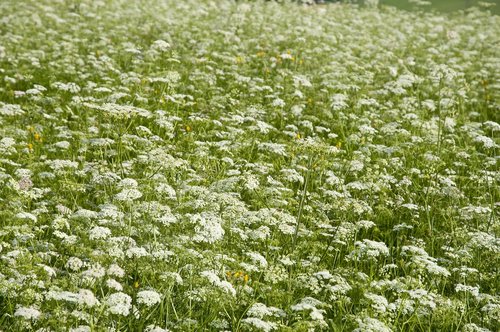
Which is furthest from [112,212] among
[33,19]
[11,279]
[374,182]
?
[33,19]

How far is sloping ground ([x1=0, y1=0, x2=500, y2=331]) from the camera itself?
15.4 feet

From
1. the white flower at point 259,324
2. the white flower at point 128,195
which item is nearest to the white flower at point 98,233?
the white flower at point 128,195

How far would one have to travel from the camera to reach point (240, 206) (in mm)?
5566

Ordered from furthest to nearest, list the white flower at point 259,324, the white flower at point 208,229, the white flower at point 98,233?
the white flower at point 208,229
the white flower at point 98,233
the white flower at point 259,324

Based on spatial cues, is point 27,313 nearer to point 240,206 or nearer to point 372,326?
point 240,206

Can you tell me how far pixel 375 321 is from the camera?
4.39m

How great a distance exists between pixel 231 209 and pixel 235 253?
0.41 metres

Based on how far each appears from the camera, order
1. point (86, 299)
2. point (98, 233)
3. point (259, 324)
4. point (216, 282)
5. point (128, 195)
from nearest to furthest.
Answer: point (86, 299)
point (259, 324)
point (216, 282)
point (98, 233)
point (128, 195)

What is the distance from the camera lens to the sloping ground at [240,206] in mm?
4699

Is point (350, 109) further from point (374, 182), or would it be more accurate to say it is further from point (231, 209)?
point (231, 209)

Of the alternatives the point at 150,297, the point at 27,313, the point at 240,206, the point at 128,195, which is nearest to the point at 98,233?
the point at 128,195

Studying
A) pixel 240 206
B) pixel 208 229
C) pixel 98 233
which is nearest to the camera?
pixel 98 233

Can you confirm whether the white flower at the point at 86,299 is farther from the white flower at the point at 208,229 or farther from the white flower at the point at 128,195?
the white flower at the point at 128,195

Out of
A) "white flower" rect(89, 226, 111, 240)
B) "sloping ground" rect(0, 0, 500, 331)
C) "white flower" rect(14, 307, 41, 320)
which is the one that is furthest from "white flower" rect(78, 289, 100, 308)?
"white flower" rect(89, 226, 111, 240)
